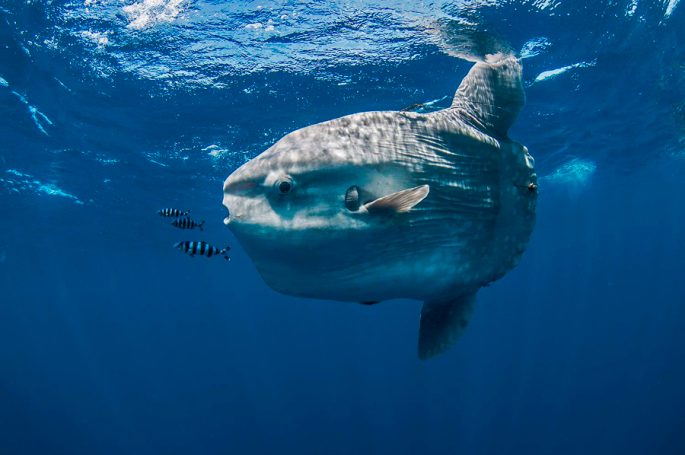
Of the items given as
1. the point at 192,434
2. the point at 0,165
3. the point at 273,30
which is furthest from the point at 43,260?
the point at 273,30

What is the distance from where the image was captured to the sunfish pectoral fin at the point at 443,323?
8.69 feet

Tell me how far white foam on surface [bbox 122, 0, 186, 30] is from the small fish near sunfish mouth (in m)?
6.92

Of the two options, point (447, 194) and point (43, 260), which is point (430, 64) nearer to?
point (447, 194)

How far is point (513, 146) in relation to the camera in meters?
2.54

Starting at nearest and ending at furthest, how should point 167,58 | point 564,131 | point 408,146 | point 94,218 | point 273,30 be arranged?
point 408,146
point 273,30
point 167,58
point 564,131
point 94,218

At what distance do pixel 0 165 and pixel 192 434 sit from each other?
24733mm

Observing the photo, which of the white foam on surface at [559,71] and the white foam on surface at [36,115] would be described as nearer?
the white foam on surface at [36,115]

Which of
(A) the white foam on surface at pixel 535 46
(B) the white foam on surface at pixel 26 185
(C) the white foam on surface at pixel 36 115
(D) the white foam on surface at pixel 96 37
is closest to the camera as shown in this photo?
(D) the white foam on surface at pixel 96 37

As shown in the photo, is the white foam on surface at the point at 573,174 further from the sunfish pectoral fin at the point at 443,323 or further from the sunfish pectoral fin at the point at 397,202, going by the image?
the sunfish pectoral fin at the point at 397,202

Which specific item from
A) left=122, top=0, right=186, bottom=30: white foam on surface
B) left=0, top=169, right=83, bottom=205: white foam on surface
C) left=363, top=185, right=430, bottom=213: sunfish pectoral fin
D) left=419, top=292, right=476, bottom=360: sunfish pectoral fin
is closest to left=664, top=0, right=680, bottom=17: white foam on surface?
left=122, top=0, right=186, bottom=30: white foam on surface

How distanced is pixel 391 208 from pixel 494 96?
1.54 m

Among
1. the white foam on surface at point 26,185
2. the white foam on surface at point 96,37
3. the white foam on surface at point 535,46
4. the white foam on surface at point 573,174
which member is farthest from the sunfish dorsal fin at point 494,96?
the white foam on surface at point 573,174

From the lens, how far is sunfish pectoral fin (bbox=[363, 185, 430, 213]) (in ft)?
5.44

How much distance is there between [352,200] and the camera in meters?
1.69
